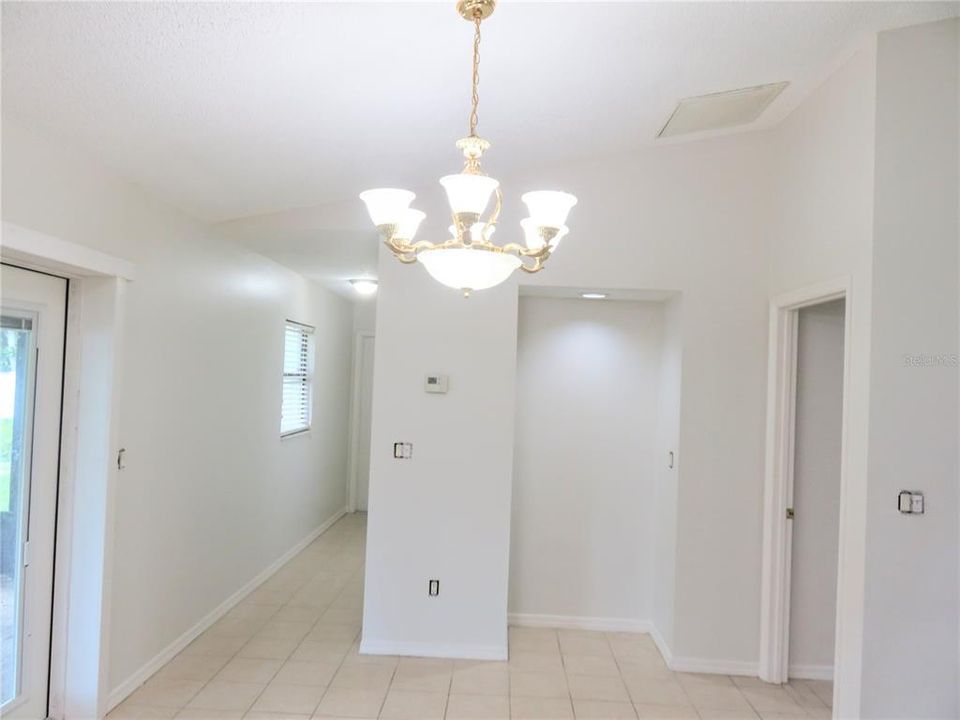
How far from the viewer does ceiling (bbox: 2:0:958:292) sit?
6.04ft

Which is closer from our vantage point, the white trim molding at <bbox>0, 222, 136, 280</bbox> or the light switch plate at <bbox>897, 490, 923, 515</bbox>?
the white trim molding at <bbox>0, 222, 136, 280</bbox>

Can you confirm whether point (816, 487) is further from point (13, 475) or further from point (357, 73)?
point (13, 475)

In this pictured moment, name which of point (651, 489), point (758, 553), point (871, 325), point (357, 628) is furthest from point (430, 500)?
point (871, 325)

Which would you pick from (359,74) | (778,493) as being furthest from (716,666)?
(359,74)

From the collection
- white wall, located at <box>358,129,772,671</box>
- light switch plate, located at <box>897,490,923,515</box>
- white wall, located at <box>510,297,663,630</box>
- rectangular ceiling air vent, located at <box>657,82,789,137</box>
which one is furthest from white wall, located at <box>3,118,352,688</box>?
light switch plate, located at <box>897,490,923,515</box>

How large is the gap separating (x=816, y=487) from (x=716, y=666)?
3.53 feet

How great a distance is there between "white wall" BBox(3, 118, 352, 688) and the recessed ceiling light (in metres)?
0.53

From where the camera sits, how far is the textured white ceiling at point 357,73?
1840 mm

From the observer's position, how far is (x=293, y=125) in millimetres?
2525

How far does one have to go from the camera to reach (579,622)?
4016mm

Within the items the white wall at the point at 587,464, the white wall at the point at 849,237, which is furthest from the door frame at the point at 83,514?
the white wall at the point at 849,237

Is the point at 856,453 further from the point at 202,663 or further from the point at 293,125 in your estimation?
the point at 202,663

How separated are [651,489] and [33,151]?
346cm

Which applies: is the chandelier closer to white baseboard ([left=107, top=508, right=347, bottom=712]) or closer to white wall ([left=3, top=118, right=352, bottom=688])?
white wall ([left=3, top=118, right=352, bottom=688])
